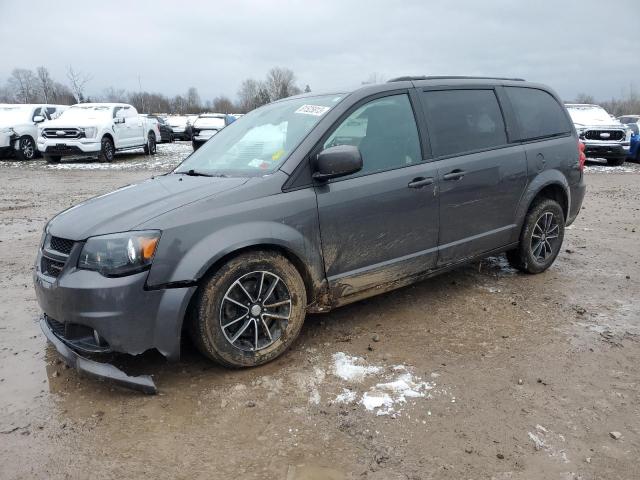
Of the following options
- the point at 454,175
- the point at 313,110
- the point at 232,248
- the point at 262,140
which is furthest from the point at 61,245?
the point at 454,175

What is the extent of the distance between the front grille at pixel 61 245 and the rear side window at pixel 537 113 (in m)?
3.79

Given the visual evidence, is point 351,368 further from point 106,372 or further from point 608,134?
point 608,134

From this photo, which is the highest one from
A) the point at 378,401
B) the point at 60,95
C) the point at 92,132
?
the point at 60,95

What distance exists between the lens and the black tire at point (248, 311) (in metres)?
2.98

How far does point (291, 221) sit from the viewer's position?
10.5 feet

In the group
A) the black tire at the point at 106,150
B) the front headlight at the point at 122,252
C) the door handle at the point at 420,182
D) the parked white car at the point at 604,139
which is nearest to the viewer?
the front headlight at the point at 122,252

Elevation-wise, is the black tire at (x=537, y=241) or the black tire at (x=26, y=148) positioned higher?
the black tire at (x=26, y=148)

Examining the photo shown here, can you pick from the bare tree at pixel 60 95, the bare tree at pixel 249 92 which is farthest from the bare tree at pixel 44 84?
the bare tree at pixel 249 92

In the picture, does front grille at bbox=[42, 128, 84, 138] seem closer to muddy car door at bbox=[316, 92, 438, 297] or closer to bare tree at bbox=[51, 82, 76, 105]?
muddy car door at bbox=[316, 92, 438, 297]

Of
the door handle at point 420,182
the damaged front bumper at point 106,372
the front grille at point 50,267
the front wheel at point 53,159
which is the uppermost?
the front wheel at point 53,159

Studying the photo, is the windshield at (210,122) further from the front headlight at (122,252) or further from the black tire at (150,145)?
the front headlight at (122,252)

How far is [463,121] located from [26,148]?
17.7 meters

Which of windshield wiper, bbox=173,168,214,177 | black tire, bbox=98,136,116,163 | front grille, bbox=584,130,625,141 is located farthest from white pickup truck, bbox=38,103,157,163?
front grille, bbox=584,130,625,141

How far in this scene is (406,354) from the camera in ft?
11.3
